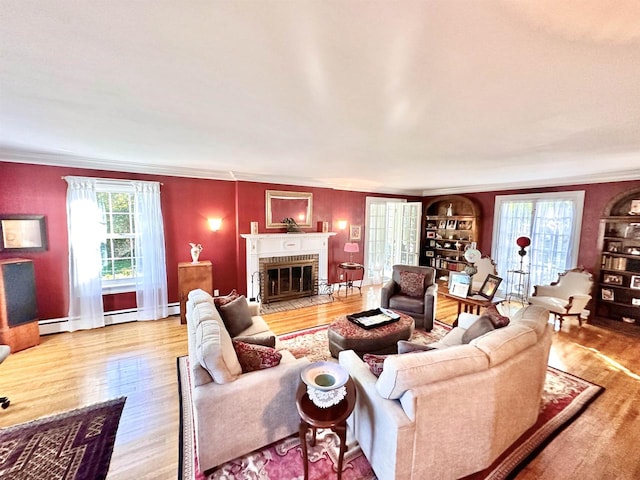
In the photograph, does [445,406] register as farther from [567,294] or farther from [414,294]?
[567,294]

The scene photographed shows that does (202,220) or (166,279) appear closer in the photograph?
(166,279)

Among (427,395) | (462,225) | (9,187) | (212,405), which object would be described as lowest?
(212,405)

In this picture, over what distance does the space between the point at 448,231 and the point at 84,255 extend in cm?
762

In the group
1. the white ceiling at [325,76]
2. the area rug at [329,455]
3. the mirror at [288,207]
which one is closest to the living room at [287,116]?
the white ceiling at [325,76]

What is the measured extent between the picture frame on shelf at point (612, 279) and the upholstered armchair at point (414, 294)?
288 cm

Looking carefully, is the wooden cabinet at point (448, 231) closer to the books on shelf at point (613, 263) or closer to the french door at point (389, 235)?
the french door at point (389, 235)

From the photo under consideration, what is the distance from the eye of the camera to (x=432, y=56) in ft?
4.19

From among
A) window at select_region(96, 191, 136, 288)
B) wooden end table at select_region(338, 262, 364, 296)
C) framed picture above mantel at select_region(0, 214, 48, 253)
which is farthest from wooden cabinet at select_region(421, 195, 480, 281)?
framed picture above mantel at select_region(0, 214, 48, 253)

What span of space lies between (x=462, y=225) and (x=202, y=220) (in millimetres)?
6053

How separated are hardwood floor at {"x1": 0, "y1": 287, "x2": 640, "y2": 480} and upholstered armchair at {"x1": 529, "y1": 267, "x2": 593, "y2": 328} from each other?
0.32 metres

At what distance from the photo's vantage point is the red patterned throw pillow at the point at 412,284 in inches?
167

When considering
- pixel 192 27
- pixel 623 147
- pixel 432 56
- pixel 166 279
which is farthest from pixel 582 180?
pixel 166 279

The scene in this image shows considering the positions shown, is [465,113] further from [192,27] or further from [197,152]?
[197,152]

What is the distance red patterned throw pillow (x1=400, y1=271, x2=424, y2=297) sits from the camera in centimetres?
424
